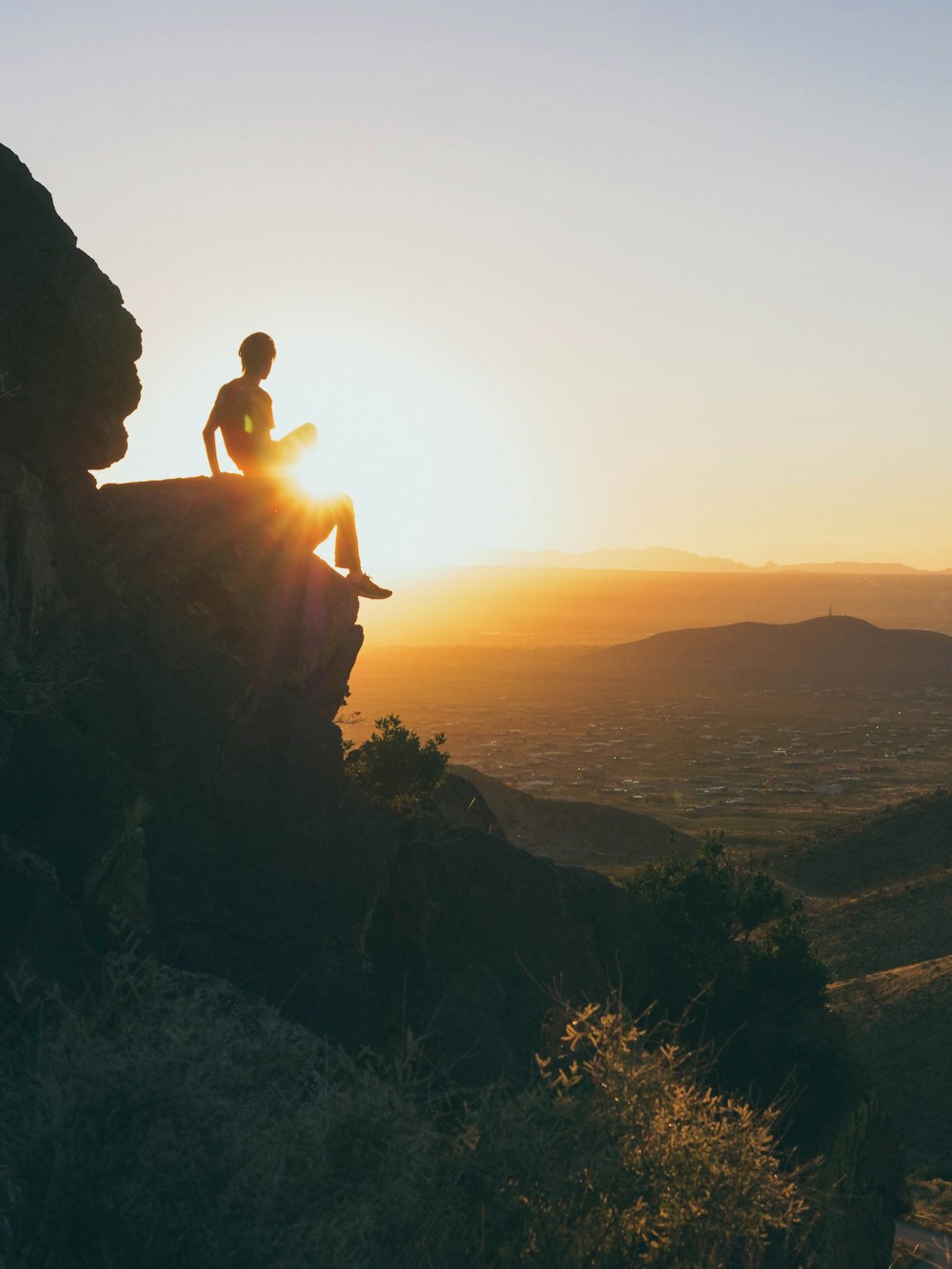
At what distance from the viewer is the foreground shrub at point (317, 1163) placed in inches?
316

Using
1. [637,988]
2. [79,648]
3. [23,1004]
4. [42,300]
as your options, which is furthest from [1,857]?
[637,988]

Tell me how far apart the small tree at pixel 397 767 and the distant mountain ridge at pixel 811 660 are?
524ft

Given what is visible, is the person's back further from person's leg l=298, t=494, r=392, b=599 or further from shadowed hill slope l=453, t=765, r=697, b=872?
shadowed hill slope l=453, t=765, r=697, b=872

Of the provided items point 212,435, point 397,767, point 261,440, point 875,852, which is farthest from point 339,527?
point 875,852

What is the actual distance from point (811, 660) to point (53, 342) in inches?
7119

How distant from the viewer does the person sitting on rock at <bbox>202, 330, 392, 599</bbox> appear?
60.0ft

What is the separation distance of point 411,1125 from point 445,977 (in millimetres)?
7873

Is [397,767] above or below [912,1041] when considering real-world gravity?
above

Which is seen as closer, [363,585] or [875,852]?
[363,585]

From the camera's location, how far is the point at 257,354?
18312 mm

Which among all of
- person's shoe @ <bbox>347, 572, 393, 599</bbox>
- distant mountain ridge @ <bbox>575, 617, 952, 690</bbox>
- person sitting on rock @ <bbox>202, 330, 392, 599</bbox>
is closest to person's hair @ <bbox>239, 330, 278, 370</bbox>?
person sitting on rock @ <bbox>202, 330, 392, 599</bbox>

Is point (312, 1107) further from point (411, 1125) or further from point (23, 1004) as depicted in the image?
point (23, 1004)

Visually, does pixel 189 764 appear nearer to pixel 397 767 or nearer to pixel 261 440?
pixel 261 440

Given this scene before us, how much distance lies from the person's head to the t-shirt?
31 centimetres
